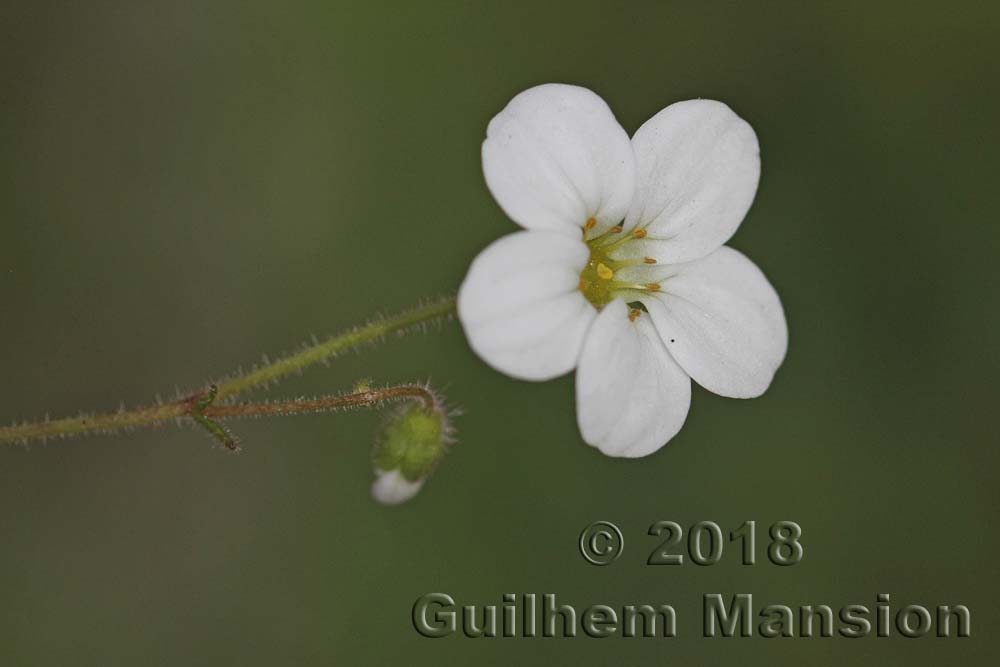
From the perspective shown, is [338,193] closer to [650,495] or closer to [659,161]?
[650,495]

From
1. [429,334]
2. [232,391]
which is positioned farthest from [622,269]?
[429,334]

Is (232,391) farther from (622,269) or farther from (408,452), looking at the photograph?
(622,269)

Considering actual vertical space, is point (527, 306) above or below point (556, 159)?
below

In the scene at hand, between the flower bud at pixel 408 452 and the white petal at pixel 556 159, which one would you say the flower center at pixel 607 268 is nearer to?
the white petal at pixel 556 159

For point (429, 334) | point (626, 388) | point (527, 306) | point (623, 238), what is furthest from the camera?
point (429, 334)

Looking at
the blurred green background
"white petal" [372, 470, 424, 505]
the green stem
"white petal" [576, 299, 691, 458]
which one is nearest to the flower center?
"white petal" [576, 299, 691, 458]

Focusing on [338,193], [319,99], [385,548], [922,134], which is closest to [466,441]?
[385,548]

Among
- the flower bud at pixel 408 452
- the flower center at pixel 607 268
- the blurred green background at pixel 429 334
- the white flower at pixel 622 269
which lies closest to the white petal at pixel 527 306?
the white flower at pixel 622 269
